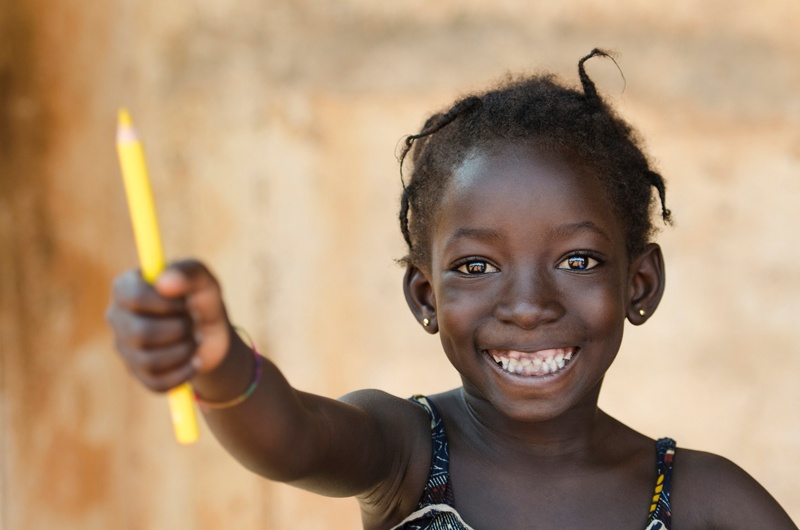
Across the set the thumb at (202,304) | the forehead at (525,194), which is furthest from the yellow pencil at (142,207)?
the forehead at (525,194)

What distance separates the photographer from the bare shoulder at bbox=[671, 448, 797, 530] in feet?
6.72

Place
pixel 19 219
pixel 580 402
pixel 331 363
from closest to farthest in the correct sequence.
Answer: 1. pixel 580 402
2. pixel 19 219
3. pixel 331 363

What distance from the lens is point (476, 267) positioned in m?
1.99

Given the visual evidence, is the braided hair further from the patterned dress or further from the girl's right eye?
the patterned dress

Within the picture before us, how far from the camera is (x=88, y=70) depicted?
3467 mm

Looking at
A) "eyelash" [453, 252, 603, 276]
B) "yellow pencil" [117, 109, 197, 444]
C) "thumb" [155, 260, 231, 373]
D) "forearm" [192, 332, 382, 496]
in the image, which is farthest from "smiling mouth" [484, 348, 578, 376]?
"yellow pencil" [117, 109, 197, 444]

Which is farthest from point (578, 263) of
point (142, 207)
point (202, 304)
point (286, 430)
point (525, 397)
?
point (142, 207)

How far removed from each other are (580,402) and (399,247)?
153 centimetres

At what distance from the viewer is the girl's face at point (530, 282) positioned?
75.8 inches

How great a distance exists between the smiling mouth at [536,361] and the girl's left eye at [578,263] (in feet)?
0.45

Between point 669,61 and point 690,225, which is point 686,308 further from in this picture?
point 669,61

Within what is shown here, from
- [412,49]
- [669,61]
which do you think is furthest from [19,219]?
[669,61]

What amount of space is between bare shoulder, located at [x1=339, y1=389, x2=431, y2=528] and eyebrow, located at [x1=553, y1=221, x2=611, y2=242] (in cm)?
42

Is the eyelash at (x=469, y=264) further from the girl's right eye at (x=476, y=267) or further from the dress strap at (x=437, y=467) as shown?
the dress strap at (x=437, y=467)
